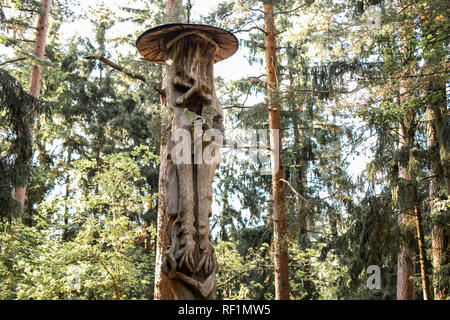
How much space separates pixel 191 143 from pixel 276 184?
4.71m

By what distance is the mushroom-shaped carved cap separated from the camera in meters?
4.61

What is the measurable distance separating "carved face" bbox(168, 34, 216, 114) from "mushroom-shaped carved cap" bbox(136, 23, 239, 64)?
100 millimetres

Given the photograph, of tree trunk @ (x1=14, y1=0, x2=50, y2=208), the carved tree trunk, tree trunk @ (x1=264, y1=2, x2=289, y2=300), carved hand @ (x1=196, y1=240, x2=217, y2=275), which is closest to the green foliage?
tree trunk @ (x1=14, y1=0, x2=50, y2=208)

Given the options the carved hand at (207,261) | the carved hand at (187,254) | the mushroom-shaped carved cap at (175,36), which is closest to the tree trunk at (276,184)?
the mushroom-shaped carved cap at (175,36)

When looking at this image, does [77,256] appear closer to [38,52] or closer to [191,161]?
[38,52]

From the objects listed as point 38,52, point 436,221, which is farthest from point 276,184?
point 38,52

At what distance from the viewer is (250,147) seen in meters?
9.02

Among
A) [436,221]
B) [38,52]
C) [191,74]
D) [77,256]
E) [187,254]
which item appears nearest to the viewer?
[187,254]

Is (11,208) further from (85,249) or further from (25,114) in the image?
(85,249)

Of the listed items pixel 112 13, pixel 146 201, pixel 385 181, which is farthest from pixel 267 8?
pixel 112 13

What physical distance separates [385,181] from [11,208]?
7474mm

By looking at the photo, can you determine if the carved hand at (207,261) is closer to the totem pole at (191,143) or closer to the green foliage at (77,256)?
the totem pole at (191,143)

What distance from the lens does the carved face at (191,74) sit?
183 inches

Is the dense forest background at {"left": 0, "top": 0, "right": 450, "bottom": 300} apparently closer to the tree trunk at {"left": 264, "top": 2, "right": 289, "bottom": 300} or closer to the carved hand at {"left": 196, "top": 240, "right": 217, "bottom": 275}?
the tree trunk at {"left": 264, "top": 2, "right": 289, "bottom": 300}
